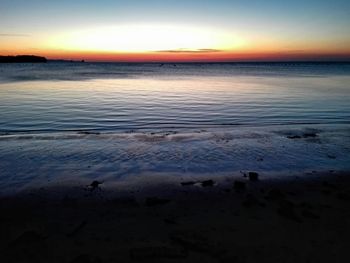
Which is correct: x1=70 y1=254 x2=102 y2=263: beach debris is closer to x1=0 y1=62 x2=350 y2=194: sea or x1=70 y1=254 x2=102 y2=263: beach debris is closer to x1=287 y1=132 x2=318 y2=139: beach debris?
x1=0 y1=62 x2=350 y2=194: sea

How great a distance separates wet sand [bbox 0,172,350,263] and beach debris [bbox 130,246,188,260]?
0.05 feet

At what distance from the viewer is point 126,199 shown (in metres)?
7.27

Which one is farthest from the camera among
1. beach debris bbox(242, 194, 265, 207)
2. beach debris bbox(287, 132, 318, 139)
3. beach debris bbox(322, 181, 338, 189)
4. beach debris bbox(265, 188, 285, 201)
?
beach debris bbox(287, 132, 318, 139)

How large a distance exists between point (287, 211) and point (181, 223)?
91.1 inches

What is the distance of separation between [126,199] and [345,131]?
506 inches

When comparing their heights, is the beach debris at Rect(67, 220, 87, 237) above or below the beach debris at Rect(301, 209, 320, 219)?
above

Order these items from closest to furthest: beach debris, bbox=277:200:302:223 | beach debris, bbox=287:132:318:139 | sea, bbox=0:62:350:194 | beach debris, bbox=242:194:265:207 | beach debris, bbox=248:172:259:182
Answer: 1. beach debris, bbox=277:200:302:223
2. beach debris, bbox=242:194:265:207
3. beach debris, bbox=248:172:259:182
4. sea, bbox=0:62:350:194
5. beach debris, bbox=287:132:318:139

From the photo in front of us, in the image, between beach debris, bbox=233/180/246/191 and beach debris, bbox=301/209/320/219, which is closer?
beach debris, bbox=301/209/320/219

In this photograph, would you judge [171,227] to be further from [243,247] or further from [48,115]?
[48,115]

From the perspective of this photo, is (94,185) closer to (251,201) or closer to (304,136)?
(251,201)

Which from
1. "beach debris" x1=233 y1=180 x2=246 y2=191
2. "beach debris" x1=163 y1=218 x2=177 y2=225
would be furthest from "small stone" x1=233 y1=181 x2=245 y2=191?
"beach debris" x1=163 y1=218 x2=177 y2=225

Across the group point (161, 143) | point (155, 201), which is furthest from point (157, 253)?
point (161, 143)

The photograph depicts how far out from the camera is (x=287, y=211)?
666cm

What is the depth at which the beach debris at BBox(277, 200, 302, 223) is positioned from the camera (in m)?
6.43
